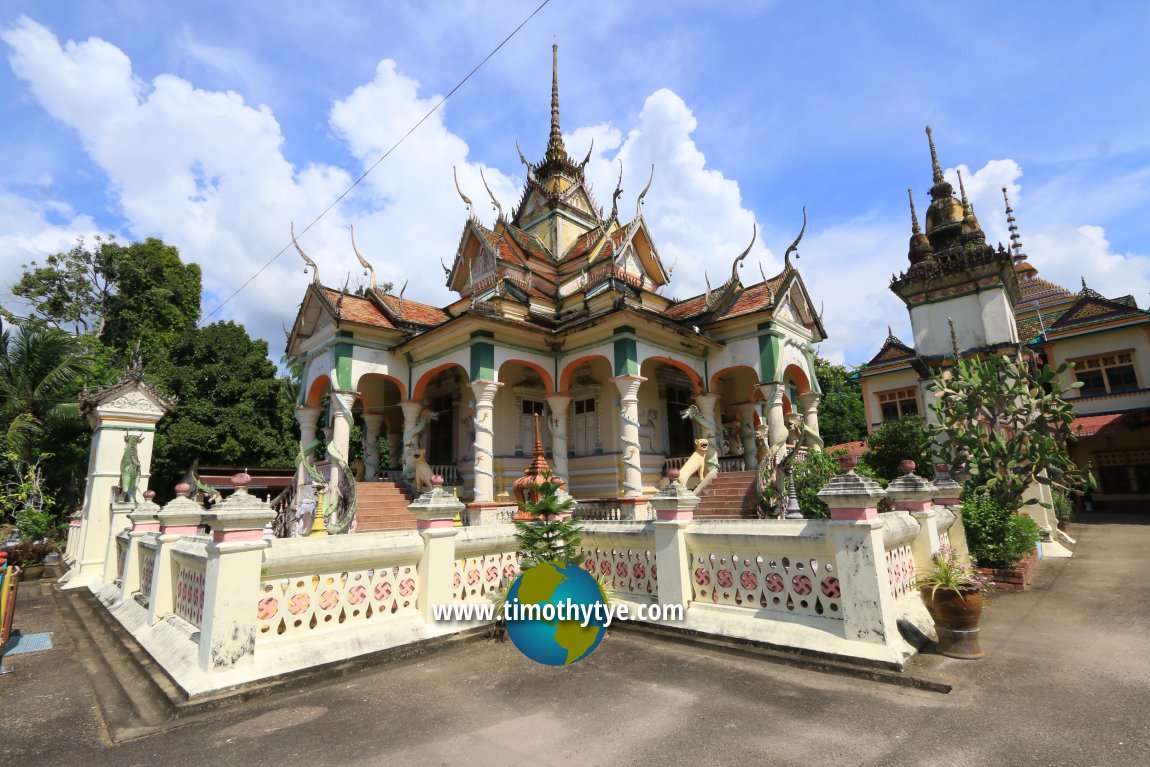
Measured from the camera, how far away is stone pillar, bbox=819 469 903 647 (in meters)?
4.64

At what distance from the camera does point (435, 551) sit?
574 centimetres

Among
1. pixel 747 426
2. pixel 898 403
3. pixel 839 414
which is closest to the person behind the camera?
pixel 747 426

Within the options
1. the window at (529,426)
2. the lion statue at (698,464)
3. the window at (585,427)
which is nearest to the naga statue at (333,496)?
the window at (529,426)

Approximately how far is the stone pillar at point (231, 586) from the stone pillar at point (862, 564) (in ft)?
16.2

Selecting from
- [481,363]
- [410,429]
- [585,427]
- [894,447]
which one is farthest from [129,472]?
[894,447]

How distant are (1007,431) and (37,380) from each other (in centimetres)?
2862

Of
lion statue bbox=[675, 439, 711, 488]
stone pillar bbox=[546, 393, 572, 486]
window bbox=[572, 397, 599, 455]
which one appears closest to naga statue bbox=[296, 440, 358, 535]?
stone pillar bbox=[546, 393, 572, 486]

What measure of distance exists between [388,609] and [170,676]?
178cm

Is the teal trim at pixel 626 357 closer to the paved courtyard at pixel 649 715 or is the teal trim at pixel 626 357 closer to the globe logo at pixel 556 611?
the globe logo at pixel 556 611

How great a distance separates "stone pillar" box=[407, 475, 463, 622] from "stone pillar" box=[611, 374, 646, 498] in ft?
21.5

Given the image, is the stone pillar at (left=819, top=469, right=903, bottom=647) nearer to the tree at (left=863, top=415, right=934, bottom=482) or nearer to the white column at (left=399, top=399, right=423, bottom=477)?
the white column at (left=399, top=399, right=423, bottom=477)

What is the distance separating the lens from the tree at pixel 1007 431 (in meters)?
9.97

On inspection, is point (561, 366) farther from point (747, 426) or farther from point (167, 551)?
point (167, 551)

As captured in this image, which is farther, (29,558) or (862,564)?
(29,558)
